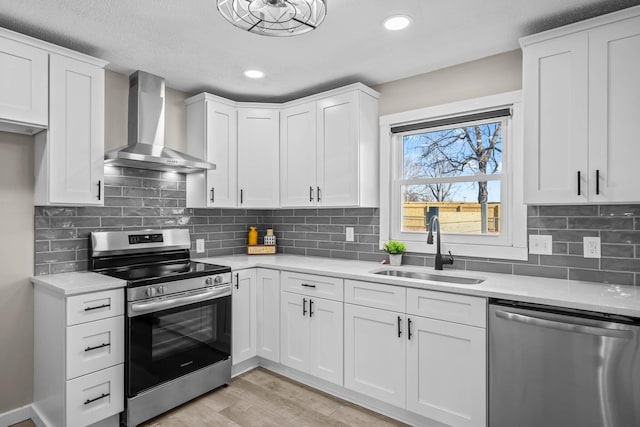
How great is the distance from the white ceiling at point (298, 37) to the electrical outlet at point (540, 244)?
1.30 m

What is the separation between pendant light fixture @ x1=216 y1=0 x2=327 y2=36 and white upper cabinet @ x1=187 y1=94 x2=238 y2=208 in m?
1.58

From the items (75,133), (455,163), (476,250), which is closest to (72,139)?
(75,133)

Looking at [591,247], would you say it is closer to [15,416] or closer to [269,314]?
[269,314]

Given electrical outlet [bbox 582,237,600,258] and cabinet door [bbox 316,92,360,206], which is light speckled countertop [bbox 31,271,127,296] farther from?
electrical outlet [bbox 582,237,600,258]

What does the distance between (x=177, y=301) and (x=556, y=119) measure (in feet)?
8.64

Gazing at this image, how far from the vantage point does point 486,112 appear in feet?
8.80

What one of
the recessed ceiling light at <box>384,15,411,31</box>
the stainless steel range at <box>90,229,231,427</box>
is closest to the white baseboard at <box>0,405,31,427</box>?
the stainless steel range at <box>90,229,231,427</box>

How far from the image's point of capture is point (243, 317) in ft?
10.1

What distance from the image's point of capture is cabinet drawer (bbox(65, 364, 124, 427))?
83.7 inches

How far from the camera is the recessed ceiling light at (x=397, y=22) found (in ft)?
7.09

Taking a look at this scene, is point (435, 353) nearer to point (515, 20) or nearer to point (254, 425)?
point (254, 425)

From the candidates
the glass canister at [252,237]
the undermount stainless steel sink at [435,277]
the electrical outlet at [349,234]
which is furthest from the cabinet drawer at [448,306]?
the glass canister at [252,237]

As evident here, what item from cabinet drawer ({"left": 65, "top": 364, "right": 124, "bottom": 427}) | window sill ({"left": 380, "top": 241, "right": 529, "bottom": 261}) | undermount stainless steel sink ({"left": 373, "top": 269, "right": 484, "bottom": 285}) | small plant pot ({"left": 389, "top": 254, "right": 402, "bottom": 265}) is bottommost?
cabinet drawer ({"left": 65, "top": 364, "right": 124, "bottom": 427})

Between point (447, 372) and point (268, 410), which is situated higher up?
point (447, 372)
